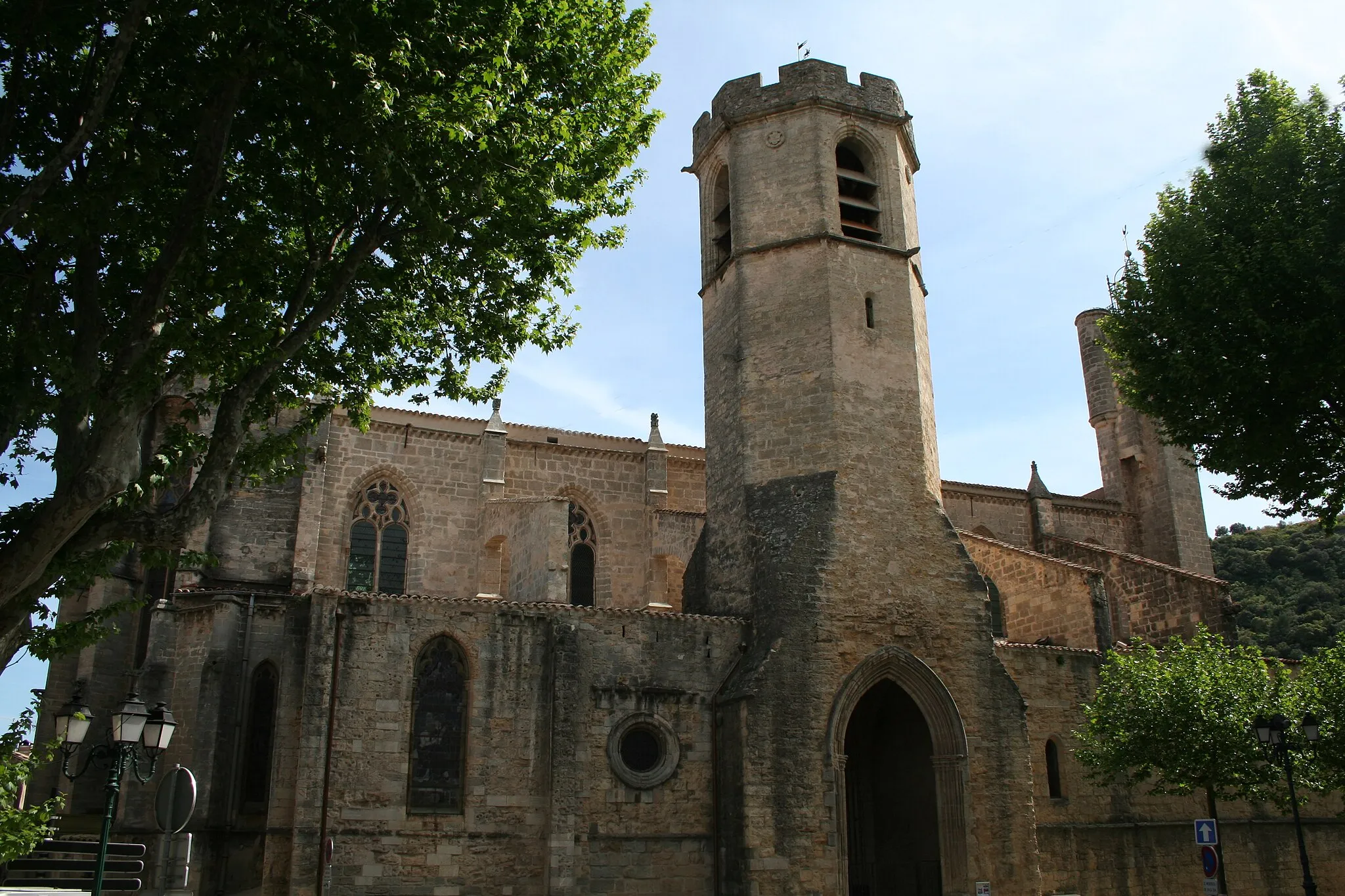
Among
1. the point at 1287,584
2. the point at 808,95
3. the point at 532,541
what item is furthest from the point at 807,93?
the point at 1287,584

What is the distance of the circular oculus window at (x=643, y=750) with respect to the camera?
16281mm

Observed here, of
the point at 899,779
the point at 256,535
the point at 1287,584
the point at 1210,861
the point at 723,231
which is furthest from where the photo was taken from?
the point at 1287,584

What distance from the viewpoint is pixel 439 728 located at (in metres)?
16.0

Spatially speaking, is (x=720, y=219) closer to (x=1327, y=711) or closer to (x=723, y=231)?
(x=723, y=231)

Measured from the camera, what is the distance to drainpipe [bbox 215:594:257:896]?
50.4 feet

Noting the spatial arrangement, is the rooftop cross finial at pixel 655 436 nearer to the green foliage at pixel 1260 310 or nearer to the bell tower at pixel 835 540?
the bell tower at pixel 835 540

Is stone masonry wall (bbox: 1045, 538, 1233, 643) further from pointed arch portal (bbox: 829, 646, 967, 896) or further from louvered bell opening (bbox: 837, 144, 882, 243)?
louvered bell opening (bbox: 837, 144, 882, 243)

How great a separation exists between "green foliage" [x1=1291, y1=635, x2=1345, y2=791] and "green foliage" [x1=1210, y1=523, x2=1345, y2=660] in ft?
62.1

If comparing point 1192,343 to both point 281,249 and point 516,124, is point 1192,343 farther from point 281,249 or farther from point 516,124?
point 281,249

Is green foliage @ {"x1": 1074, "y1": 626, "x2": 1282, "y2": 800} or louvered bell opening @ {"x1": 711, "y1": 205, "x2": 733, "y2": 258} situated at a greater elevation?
louvered bell opening @ {"x1": 711, "y1": 205, "x2": 733, "y2": 258}

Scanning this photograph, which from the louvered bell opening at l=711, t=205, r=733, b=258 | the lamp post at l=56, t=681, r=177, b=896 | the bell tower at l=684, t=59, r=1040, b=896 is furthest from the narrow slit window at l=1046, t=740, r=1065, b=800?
the lamp post at l=56, t=681, r=177, b=896

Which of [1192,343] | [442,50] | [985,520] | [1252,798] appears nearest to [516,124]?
[442,50]

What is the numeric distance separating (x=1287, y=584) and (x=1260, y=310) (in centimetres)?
3602

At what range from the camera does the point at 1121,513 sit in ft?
96.6
